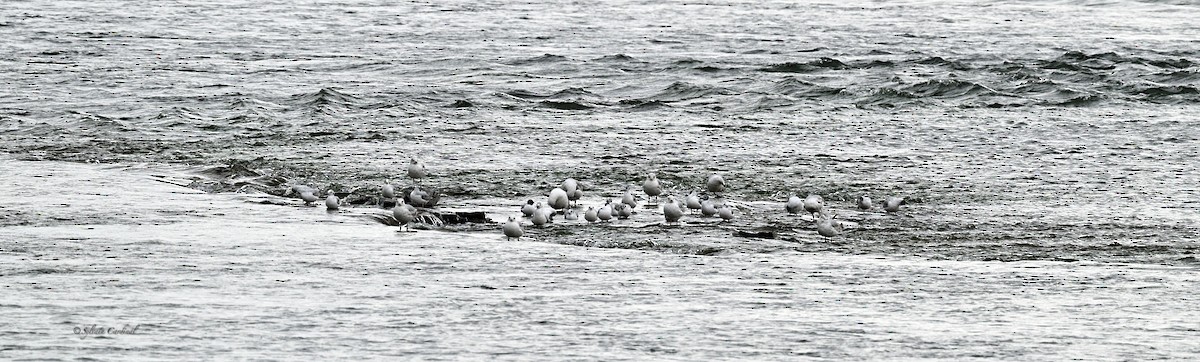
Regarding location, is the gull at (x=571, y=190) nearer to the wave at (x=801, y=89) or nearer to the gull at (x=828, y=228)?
the gull at (x=828, y=228)

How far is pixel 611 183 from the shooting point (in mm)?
9578

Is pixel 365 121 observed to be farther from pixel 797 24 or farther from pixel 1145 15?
pixel 1145 15

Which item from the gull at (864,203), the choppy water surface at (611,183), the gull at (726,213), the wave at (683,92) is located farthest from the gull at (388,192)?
the wave at (683,92)

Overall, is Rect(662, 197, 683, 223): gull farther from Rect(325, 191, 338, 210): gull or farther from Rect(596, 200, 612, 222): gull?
Rect(325, 191, 338, 210): gull

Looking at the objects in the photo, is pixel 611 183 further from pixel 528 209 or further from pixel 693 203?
pixel 528 209

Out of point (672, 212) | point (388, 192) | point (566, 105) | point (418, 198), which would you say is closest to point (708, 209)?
point (672, 212)

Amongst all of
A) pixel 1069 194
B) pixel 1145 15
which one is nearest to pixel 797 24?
pixel 1145 15

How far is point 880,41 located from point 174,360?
45.6 feet

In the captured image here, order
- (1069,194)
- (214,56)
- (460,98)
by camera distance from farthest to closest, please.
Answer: (214,56)
(460,98)
(1069,194)

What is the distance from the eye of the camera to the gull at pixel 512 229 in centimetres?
750

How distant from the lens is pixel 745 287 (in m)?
6.46

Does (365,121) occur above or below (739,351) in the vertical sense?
below

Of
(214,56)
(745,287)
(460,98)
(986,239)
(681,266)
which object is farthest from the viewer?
(214,56)

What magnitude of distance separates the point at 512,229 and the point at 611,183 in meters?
2.13
